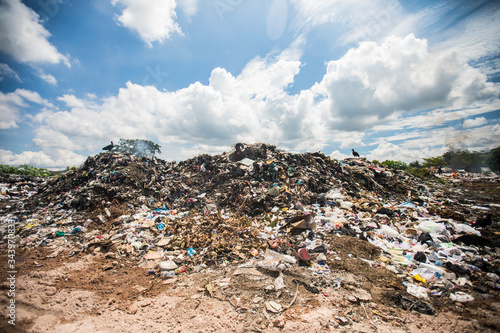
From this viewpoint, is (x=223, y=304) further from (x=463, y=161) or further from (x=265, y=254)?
(x=463, y=161)

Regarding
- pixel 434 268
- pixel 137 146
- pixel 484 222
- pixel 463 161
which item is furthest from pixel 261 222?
pixel 463 161

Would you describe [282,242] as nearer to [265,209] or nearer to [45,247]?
[265,209]

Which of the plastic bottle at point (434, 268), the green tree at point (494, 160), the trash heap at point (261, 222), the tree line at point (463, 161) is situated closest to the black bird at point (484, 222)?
the trash heap at point (261, 222)

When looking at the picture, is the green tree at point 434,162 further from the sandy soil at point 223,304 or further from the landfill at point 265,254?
the sandy soil at point 223,304

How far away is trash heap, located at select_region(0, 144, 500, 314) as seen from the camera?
3.55 meters

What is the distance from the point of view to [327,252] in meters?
4.08

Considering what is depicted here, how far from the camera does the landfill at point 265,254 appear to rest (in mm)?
2648

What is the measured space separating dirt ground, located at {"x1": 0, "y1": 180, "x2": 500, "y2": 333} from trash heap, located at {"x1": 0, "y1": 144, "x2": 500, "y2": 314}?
0.14m

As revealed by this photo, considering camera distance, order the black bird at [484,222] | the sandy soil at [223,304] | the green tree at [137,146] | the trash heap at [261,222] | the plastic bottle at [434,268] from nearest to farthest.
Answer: the sandy soil at [223,304], the plastic bottle at [434,268], the trash heap at [261,222], the black bird at [484,222], the green tree at [137,146]

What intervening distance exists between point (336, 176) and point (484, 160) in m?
28.9

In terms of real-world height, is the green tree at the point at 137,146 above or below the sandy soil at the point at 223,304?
above

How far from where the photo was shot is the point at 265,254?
162 inches

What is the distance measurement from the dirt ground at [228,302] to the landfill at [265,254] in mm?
21

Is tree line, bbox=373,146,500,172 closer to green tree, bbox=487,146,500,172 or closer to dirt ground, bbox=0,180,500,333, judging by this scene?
→ green tree, bbox=487,146,500,172
